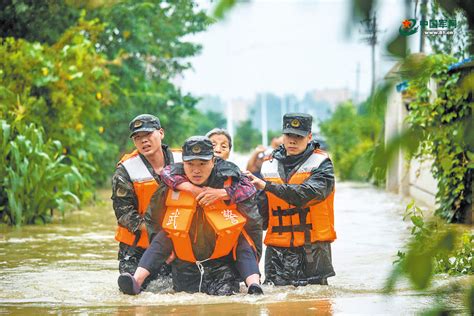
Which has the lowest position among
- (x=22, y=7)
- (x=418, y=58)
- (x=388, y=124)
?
(x=388, y=124)

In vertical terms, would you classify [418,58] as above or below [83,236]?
above

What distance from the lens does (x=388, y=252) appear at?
11.7 m

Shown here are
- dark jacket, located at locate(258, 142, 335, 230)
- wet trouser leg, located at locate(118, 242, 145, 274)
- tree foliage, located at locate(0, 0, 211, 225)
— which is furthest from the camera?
tree foliage, located at locate(0, 0, 211, 225)

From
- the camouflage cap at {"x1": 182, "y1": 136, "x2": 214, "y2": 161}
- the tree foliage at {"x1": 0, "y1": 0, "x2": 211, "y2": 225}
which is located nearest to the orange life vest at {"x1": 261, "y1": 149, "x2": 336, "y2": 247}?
the camouflage cap at {"x1": 182, "y1": 136, "x2": 214, "y2": 161}

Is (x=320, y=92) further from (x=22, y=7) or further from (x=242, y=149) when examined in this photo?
(x=22, y=7)

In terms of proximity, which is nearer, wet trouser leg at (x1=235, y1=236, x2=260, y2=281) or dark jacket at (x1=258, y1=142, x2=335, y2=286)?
wet trouser leg at (x1=235, y1=236, x2=260, y2=281)

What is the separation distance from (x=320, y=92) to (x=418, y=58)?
12496 centimetres

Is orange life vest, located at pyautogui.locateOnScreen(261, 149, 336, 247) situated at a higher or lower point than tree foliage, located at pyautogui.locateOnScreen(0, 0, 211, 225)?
lower

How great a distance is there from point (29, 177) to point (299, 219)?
757cm

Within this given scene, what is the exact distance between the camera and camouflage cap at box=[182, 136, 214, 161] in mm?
7582

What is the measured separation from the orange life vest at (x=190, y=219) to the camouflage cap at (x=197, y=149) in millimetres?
285

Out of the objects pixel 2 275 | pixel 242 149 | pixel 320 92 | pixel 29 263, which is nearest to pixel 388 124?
pixel 2 275

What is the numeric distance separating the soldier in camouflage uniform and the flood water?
375 millimetres
